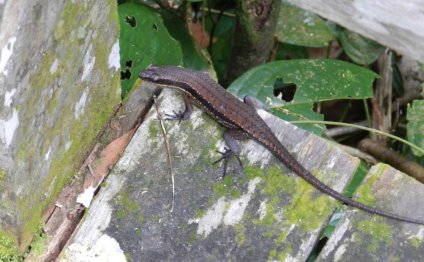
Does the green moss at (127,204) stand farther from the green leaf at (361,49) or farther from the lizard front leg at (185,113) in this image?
the green leaf at (361,49)

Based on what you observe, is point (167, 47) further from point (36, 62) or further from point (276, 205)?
point (36, 62)

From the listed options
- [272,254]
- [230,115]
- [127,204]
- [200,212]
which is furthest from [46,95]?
[230,115]

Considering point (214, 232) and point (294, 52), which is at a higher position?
point (214, 232)

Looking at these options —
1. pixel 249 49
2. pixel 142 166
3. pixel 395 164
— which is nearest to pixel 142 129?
pixel 142 166

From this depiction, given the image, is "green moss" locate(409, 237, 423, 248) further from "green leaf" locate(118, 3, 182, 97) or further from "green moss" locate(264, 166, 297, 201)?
"green leaf" locate(118, 3, 182, 97)

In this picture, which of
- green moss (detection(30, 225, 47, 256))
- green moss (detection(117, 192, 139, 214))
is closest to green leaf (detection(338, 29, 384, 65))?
green moss (detection(117, 192, 139, 214))

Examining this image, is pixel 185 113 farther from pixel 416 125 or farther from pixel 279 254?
pixel 416 125

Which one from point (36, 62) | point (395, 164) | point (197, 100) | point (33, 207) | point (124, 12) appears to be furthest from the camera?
point (395, 164)
